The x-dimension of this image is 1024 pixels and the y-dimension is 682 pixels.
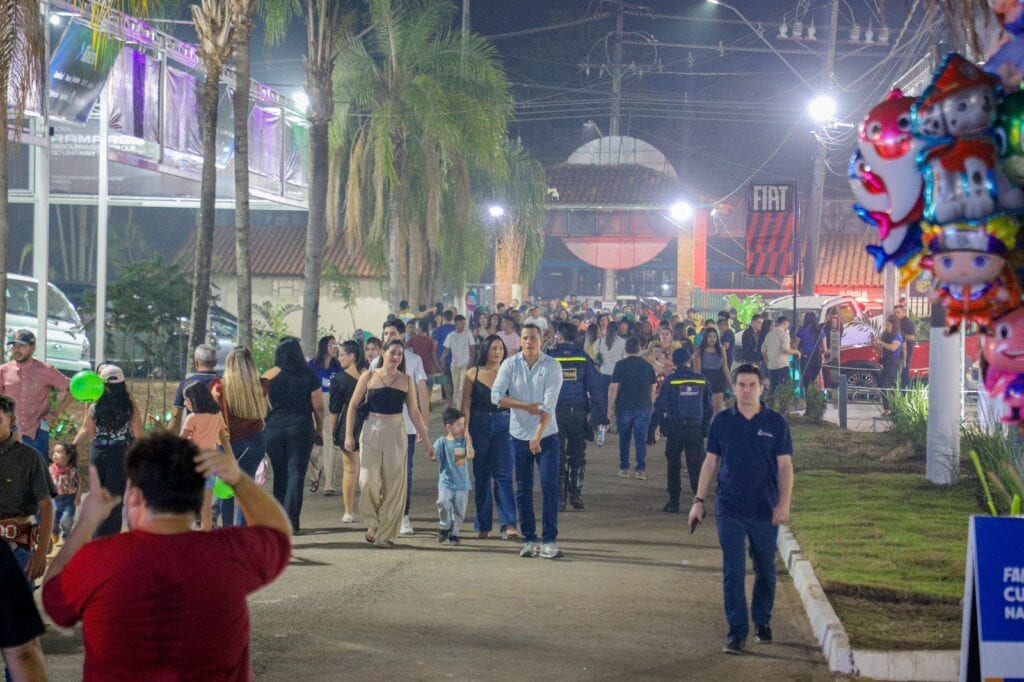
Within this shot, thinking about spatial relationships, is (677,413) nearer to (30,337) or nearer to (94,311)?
(30,337)

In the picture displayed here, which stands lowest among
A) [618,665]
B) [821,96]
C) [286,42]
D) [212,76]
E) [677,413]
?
[618,665]

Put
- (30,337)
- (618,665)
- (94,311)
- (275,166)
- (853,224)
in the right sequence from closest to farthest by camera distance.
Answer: (618,665), (30,337), (94,311), (275,166), (853,224)

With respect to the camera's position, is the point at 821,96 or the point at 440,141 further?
the point at 821,96

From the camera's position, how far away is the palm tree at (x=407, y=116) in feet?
99.0

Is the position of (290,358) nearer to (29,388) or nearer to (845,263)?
(29,388)

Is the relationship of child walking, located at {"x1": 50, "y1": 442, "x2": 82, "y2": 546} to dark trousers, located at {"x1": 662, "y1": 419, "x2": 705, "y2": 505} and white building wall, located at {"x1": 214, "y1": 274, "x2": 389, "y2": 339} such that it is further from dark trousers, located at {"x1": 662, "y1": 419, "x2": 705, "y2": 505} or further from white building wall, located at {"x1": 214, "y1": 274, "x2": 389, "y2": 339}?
white building wall, located at {"x1": 214, "y1": 274, "x2": 389, "y2": 339}

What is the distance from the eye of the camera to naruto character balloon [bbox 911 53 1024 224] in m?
5.14

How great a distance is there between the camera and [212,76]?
17.8 meters

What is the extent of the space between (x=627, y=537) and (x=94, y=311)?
13220 mm

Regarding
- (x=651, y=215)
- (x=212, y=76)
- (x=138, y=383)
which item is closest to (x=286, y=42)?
(x=651, y=215)

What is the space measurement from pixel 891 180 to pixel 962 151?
385 mm

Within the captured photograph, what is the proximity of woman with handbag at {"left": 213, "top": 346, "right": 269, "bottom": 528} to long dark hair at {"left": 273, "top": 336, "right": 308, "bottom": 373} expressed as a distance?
0.78 m

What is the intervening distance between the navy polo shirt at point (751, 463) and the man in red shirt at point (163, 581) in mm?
4932

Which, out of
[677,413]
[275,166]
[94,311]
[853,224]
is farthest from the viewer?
[853,224]
